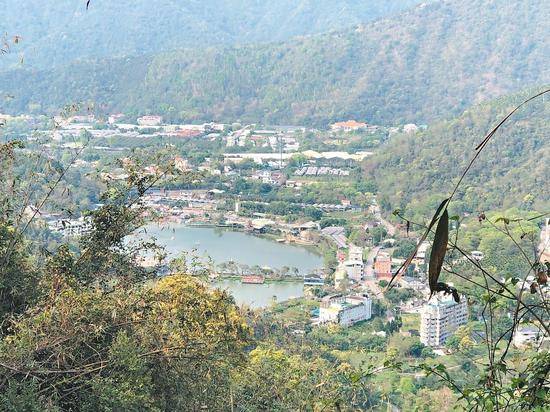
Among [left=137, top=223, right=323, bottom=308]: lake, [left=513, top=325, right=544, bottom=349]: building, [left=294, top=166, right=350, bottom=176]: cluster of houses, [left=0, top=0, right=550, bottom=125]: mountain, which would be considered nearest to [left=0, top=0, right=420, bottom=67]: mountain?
[left=0, top=0, right=550, bottom=125]: mountain

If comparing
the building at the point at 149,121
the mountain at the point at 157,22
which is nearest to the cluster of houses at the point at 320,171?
the building at the point at 149,121

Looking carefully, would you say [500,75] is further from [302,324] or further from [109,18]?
[302,324]

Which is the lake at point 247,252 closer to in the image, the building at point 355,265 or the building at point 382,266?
the building at point 355,265

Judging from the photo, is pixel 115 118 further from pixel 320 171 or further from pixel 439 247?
pixel 439 247

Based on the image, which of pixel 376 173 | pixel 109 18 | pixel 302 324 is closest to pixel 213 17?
pixel 109 18

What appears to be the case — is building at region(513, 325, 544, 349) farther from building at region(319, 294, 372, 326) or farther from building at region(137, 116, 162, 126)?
building at region(137, 116, 162, 126)
